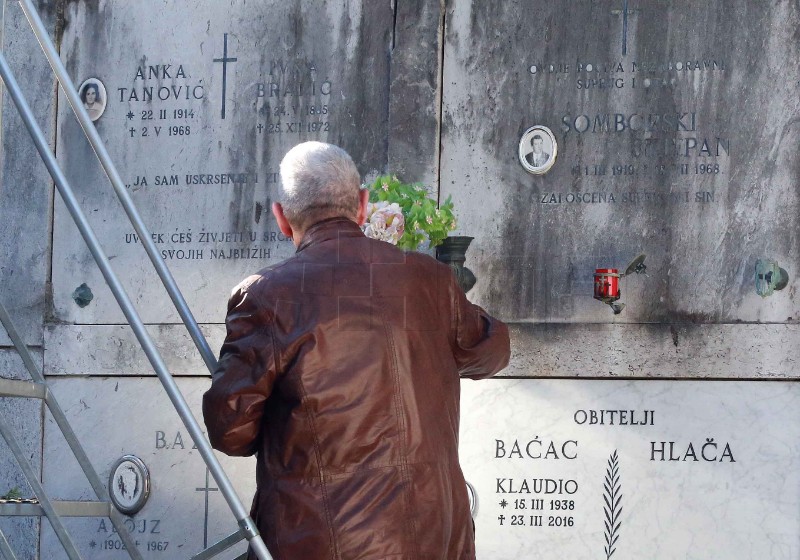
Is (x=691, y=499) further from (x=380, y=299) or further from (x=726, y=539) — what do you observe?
(x=380, y=299)

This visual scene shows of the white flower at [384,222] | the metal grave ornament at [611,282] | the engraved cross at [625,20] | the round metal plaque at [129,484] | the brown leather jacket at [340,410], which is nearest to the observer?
the brown leather jacket at [340,410]

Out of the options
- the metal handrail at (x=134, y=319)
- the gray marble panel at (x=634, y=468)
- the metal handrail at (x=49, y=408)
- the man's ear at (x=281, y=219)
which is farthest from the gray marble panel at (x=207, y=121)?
the metal handrail at (x=134, y=319)

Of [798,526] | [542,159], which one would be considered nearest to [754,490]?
[798,526]

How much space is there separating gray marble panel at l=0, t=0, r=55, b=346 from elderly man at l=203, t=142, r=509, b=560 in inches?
145

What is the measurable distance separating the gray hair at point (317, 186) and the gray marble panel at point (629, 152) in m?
2.65

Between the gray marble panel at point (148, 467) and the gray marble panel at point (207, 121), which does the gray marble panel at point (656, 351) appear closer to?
the gray marble panel at point (207, 121)

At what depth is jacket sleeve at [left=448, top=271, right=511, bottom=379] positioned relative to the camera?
3.03 m

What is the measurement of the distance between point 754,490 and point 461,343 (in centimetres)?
271

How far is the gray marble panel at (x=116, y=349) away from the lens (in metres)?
5.87

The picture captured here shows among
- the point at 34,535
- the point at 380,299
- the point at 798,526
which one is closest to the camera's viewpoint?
the point at 380,299

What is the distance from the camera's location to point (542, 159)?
5.62m

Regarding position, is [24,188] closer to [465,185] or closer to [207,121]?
[207,121]

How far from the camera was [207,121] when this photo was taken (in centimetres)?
Result: 608

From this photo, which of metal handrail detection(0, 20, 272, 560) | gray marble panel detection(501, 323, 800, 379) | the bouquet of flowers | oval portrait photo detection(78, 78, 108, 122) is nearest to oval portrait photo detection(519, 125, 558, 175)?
gray marble panel detection(501, 323, 800, 379)
